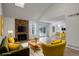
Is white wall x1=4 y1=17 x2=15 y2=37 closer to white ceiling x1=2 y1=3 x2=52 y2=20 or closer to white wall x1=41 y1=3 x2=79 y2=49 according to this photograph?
white ceiling x1=2 y1=3 x2=52 y2=20

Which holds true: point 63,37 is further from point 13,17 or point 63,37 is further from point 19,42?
point 13,17

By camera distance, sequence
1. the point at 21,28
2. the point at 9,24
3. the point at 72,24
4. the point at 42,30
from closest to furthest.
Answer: the point at 9,24, the point at 21,28, the point at 42,30, the point at 72,24

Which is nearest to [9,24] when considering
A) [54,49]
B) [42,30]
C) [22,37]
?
[22,37]

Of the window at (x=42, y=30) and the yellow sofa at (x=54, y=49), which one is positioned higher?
the window at (x=42, y=30)

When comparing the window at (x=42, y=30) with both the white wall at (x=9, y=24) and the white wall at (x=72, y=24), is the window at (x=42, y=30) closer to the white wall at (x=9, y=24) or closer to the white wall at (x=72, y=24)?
the white wall at (x=9, y=24)

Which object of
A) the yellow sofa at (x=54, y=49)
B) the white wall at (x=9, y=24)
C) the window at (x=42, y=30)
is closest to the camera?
the white wall at (x=9, y=24)

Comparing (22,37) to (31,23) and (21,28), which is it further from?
(31,23)

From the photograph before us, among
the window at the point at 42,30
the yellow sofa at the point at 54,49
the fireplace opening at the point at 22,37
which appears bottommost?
the yellow sofa at the point at 54,49

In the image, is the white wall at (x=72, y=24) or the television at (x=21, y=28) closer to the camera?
the television at (x=21, y=28)

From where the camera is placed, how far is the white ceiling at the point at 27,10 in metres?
3.19

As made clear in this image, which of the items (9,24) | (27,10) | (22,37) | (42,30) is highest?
(27,10)

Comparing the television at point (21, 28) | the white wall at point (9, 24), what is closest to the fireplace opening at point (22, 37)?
the television at point (21, 28)

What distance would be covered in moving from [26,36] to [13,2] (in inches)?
37.4

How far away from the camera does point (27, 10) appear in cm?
338
